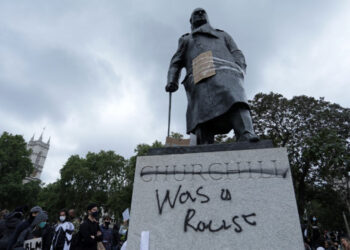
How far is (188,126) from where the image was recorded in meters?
3.80

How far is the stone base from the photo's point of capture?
7.81 ft

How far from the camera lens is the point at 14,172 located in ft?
96.0

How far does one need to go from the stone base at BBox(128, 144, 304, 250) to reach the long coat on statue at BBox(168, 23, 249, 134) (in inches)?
31.2

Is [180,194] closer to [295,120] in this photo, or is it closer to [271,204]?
[271,204]

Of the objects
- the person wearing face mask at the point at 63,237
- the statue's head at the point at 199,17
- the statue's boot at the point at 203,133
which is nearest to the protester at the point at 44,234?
the person wearing face mask at the point at 63,237

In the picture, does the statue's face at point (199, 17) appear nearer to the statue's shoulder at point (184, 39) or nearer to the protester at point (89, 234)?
the statue's shoulder at point (184, 39)

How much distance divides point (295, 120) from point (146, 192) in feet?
61.0

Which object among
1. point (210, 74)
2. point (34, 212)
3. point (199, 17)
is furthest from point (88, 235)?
point (199, 17)

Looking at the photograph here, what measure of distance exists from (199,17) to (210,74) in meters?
1.37

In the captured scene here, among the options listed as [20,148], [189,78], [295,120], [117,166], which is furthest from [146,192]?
[20,148]

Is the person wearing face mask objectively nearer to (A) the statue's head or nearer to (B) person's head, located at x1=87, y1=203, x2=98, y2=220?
(B) person's head, located at x1=87, y1=203, x2=98, y2=220

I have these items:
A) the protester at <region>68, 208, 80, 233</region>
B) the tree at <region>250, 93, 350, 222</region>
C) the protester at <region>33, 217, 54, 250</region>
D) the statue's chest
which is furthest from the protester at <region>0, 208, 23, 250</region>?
the tree at <region>250, 93, 350, 222</region>

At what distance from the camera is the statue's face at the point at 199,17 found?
4.25m

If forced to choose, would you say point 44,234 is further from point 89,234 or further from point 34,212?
point 89,234
